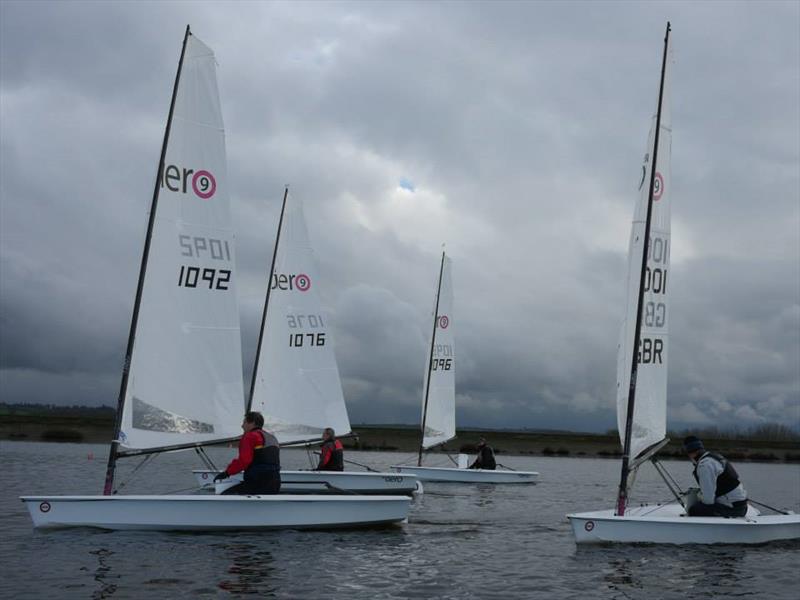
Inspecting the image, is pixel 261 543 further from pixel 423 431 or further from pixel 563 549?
pixel 423 431

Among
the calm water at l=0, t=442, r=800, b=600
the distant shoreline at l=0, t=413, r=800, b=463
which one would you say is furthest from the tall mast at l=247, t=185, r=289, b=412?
the distant shoreline at l=0, t=413, r=800, b=463

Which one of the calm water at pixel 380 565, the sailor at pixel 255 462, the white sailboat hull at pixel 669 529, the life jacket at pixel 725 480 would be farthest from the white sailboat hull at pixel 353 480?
the life jacket at pixel 725 480

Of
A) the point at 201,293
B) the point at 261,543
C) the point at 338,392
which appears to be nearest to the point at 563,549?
the point at 261,543

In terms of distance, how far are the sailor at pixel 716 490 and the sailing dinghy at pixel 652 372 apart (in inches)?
12.7

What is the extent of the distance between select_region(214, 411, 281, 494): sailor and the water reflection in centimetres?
116

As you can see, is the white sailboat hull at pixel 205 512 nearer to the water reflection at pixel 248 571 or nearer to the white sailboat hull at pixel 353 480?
the water reflection at pixel 248 571

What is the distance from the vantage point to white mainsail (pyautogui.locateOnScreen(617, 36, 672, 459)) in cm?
1475

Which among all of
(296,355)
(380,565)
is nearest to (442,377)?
(296,355)

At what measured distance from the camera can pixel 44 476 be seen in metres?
26.9

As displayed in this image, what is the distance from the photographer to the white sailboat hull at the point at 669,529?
535 inches

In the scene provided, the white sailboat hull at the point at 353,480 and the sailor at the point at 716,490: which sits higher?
the sailor at the point at 716,490

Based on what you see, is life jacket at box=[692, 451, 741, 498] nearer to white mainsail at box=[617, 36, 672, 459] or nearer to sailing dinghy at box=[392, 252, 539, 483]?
white mainsail at box=[617, 36, 672, 459]

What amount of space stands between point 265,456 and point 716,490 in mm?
7897

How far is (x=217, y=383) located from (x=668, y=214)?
8.98 metres
